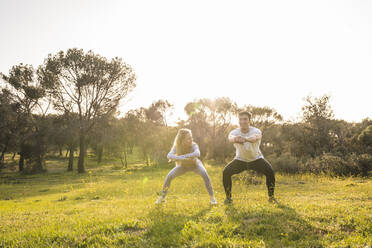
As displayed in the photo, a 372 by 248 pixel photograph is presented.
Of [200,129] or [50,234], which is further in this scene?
[200,129]

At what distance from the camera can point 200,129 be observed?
50.6 meters

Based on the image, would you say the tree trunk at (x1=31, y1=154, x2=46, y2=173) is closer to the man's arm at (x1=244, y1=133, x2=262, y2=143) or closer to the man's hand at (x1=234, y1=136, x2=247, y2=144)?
the man's hand at (x1=234, y1=136, x2=247, y2=144)

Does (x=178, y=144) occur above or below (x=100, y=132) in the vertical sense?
below

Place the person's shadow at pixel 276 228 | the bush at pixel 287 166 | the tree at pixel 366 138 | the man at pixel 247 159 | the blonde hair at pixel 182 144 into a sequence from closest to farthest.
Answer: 1. the person's shadow at pixel 276 228
2. the man at pixel 247 159
3. the blonde hair at pixel 182 144
4. the bush at pixel 287 166
5. the tree at pixel 366 138

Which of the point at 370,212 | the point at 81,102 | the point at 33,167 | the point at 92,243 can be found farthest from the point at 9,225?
the point at 33,167

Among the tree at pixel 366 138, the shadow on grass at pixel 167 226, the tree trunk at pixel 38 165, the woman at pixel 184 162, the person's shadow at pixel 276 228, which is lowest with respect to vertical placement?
the tree trunk at pixel 38 165

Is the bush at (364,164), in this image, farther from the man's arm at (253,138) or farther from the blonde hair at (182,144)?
the blonde hair at (182,144)

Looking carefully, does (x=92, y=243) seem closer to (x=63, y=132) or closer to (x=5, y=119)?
(x=63, y=132)

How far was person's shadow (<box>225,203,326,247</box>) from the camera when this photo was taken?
3.97 meters

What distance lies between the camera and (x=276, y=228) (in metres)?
4.56

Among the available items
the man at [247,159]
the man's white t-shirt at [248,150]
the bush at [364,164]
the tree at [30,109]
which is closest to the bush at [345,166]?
the bush at [364,164]

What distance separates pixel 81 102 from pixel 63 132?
4800 millimetres

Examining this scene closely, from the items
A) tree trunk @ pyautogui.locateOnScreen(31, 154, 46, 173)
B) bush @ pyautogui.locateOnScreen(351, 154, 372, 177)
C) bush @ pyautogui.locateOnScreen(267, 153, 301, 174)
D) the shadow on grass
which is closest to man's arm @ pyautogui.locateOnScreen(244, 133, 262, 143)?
the shadow on grass

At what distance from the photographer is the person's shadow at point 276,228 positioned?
397cm
